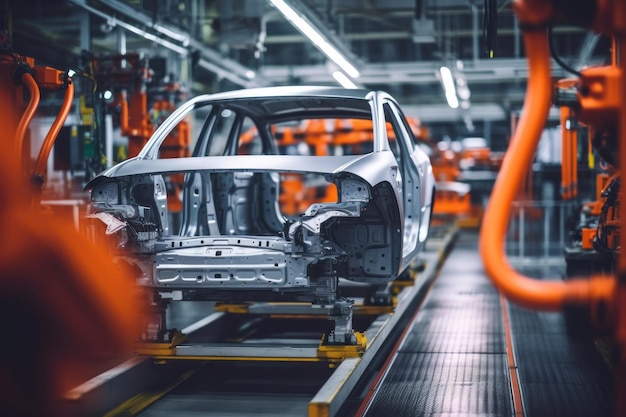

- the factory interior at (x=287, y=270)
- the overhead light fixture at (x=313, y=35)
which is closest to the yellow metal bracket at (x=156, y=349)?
the factory interior at (x=287, y=270)

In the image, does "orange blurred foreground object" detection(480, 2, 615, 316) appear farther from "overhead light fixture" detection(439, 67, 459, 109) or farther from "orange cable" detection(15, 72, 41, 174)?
"overhead light fixture" detection(439, 67, 459, 109)

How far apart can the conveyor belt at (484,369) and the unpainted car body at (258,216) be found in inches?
28.7

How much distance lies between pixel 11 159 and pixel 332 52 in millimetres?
7451

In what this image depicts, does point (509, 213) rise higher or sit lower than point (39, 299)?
higher

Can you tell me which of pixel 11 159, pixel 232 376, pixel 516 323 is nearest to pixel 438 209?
pixel 516 323

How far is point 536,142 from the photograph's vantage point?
2895 mm

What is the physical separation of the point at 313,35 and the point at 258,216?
161 inches

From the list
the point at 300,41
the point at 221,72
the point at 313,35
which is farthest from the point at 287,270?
the point at 300,41

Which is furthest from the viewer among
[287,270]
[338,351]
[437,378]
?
[437,378]

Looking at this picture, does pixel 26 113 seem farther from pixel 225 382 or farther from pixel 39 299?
pixel 225 382

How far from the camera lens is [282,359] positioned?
15.5 feet

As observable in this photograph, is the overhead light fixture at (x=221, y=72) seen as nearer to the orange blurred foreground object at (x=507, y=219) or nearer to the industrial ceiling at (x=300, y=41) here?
the industrial ceiling at (x=300, y=41)

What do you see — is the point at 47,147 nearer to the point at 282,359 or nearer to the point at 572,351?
the point at 282,359

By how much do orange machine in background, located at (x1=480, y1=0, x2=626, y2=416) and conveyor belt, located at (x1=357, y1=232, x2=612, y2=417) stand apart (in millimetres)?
1839
